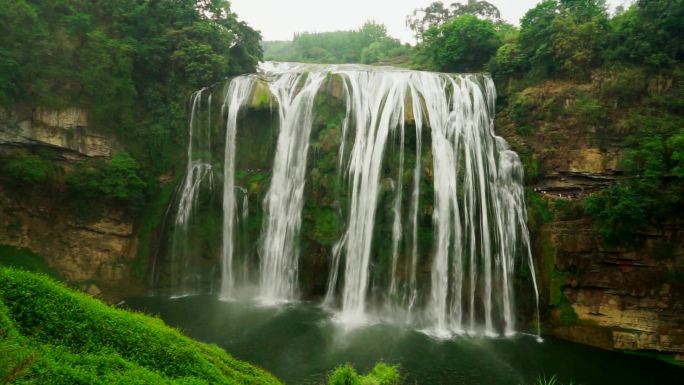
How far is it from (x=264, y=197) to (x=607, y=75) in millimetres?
14161

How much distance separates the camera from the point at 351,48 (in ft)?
145

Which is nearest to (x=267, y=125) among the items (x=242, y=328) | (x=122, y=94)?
(x=122, y=94)

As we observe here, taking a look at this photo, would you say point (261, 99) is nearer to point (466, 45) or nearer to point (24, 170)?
point (24, 170)

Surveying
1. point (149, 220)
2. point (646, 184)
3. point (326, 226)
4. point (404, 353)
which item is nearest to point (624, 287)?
point (646, 184)

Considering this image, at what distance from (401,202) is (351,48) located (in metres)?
32.4

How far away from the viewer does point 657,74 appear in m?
14.9

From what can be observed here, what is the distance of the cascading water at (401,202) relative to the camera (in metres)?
15.0

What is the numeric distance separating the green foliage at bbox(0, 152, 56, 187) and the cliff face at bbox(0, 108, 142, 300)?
1.41 feet

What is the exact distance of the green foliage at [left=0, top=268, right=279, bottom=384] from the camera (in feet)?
18.4

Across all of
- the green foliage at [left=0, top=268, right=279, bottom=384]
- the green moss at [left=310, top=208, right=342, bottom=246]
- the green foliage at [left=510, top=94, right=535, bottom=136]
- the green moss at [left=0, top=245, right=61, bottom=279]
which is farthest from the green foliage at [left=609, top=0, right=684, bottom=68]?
the green moss at [left=0, top=245, right=61, bottom=279]

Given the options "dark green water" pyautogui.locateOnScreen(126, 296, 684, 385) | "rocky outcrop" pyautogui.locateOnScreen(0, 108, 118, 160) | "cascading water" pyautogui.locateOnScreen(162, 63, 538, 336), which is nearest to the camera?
"dark green water" pyautogui.locateOnScreen(126, 296, 684, 385)

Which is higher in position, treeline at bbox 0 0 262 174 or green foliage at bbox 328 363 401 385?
treeline at bbox 0 0 262 174

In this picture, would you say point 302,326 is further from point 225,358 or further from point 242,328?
point 225,358

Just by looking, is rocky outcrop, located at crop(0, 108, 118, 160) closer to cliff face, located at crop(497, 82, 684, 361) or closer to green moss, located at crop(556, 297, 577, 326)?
cliff face, located at crop(497, 82, 684, 361)
